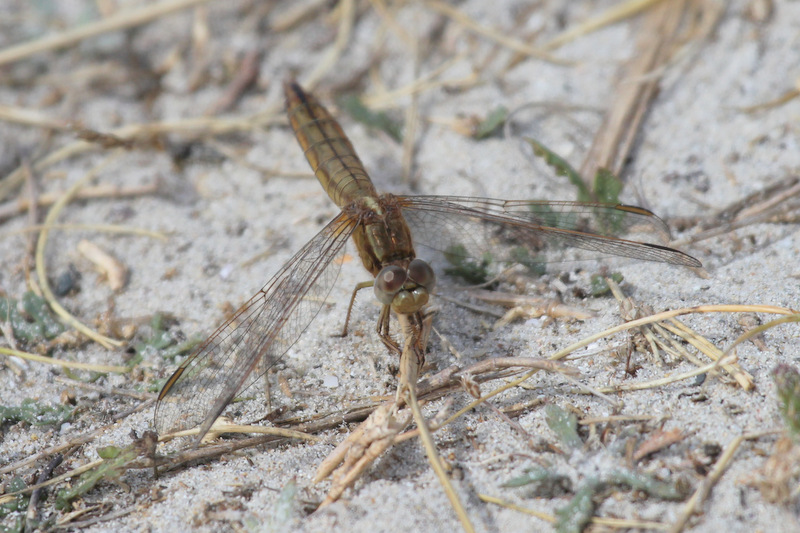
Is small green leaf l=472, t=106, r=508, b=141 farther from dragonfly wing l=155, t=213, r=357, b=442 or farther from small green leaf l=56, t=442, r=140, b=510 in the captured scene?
small green leaf l=56, t=442, r=140, b=510

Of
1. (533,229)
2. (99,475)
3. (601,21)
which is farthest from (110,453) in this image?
(601,21)

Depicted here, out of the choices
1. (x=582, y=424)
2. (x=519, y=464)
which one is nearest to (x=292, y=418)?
(x=519, y=464)

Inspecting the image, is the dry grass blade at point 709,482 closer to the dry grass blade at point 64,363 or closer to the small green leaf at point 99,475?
the small green leaf at point 99,475

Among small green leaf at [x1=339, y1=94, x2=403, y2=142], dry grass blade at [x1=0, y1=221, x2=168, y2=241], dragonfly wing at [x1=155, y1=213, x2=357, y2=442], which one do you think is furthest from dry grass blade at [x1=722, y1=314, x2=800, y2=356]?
dry grass blade at [x1=0, y1=221, x2=168, y2=241]

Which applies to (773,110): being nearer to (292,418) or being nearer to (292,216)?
(292,216)

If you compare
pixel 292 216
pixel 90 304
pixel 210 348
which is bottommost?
pixel 210 348

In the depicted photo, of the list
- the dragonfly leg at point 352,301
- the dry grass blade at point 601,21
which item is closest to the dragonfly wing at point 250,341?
the dragonfly leg at point 352,301
